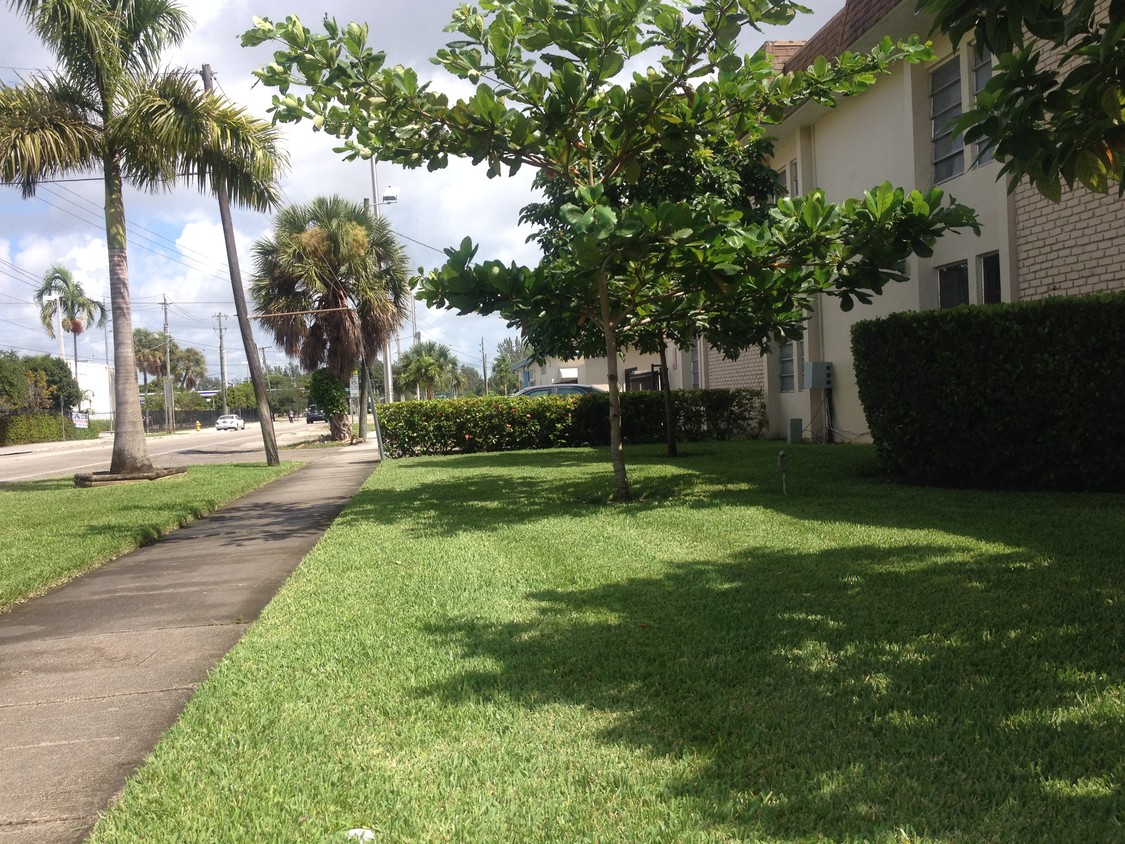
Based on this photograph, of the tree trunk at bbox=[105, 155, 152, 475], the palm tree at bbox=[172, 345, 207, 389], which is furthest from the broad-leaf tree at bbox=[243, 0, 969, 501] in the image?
the palm tree at bbox=[172, 345, 207, 389]

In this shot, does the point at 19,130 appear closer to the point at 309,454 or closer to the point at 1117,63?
the point at 309,454

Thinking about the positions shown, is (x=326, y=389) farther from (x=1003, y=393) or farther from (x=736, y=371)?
(x=1003, y=393)

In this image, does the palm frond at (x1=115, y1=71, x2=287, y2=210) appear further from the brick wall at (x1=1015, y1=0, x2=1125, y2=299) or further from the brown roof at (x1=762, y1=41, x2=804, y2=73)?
the brick wall at (x1=1015, y1=0, x2=1125, y2=299)

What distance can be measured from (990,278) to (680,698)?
34.1ft

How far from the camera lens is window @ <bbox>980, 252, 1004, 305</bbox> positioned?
39.1ft

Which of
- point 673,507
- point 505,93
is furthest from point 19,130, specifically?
point 673,507

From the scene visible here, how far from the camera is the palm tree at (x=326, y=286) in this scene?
1059 inches

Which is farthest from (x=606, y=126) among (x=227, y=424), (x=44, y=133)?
(x=227, y=424)

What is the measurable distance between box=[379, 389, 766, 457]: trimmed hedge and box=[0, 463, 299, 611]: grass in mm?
3931

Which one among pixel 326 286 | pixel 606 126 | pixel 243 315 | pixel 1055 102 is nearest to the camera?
pixel 1055 102

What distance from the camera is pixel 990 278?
39.5 ft

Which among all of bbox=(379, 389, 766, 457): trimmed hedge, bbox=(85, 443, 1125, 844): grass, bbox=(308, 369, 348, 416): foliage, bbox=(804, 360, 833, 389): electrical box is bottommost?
bbox=(85, 443, 1125, 844): grass

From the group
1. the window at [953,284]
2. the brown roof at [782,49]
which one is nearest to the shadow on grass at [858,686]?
the window at [953,284]

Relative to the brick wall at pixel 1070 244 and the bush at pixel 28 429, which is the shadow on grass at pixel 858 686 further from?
the bush at pixel 28 429
